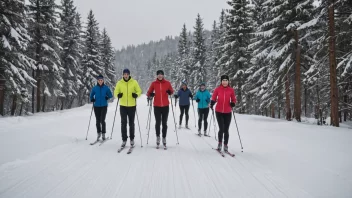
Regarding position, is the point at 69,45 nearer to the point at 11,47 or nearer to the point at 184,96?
the point at 11,47

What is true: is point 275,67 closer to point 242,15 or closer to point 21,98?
point 242,15

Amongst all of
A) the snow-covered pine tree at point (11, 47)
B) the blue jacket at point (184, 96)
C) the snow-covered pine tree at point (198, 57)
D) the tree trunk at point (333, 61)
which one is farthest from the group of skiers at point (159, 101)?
the snow-covered pine tree at point (198, 57)

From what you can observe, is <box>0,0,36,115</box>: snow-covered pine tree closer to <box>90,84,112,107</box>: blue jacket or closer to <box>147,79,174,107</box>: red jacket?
<box>90,84,112,107</box>: blue jacket

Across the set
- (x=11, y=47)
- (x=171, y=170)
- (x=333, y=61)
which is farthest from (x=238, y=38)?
(x=171, y=170)

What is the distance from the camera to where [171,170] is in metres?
5.01

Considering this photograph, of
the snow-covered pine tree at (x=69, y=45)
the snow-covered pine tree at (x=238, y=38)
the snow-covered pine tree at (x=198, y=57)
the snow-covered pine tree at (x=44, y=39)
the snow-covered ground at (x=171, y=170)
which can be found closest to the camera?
the snow-covered ground at (x=171, y=170)

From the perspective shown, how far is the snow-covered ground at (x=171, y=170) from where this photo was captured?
3941 millimetres

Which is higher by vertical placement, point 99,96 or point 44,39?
point 44,39

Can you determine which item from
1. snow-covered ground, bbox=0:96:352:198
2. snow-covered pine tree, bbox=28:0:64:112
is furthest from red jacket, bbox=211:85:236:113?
snow-covered pine tree, bbox=28:0:64:112

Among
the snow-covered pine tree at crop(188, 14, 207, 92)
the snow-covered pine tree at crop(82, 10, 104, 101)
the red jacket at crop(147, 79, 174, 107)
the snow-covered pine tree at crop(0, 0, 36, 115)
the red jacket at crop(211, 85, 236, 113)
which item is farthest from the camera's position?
the snow-covered pine tree at crop(188, 14, 207, 92)

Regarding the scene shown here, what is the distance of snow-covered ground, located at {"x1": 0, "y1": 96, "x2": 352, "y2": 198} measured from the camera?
3941mm

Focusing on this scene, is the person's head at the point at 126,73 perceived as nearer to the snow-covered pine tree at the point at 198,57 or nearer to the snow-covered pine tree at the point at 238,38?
the snow-covered pine tree at the point at 238,38

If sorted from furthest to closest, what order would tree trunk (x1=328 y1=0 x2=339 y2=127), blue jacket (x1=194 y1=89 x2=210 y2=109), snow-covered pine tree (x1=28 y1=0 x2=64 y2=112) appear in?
snow-covered pine tree (x1=28 y1=0 x2=64 y2=112)
tree trunk (x1=328 y1=0 x2=339 y2=127)
blue jacket (x1=194 y1=89 x2=210 y2=109)

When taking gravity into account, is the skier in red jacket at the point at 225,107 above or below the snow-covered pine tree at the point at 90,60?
below
